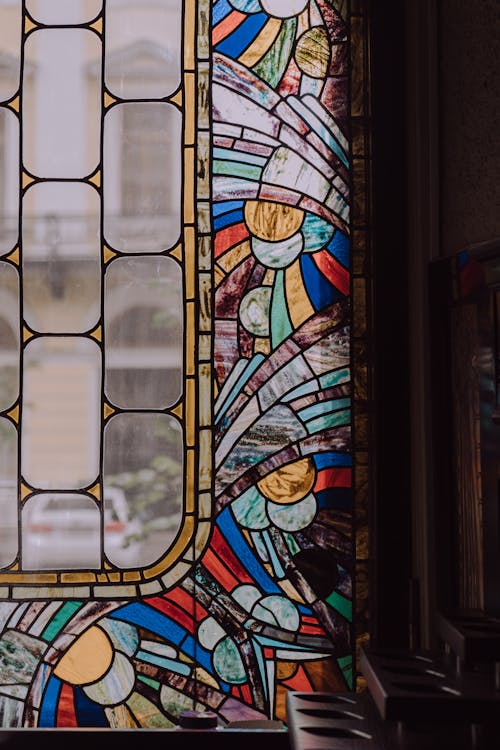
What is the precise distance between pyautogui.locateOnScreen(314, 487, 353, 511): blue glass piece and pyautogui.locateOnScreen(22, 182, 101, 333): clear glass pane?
0.66 metres

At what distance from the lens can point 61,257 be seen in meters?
2.19

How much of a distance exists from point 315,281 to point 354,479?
0.47 m

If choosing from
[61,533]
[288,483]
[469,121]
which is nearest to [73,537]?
[61,533]

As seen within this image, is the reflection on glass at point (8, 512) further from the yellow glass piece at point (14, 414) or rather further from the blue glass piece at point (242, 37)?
the blue glass piece at point (242, 37)

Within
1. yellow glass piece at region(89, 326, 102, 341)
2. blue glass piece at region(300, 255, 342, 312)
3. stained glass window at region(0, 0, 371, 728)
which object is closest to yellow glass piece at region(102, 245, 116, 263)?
stained glass window at region(0, 0, 371, 728)

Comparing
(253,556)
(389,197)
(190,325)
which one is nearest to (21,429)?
(190,325)

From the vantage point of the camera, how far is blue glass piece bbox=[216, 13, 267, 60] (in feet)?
7.34

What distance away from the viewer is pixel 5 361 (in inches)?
85.4

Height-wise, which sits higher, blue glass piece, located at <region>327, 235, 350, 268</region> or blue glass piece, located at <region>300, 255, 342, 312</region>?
blue glass piece, located at <region>327, 235, 350, 268</region>

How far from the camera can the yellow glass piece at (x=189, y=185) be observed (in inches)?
86.6

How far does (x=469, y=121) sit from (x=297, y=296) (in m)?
0.54

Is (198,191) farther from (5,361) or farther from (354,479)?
(354,479)

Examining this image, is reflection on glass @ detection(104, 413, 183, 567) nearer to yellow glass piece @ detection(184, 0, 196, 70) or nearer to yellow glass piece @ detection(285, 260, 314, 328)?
yellow glass piece @ detection(285, 260, 314, 328)

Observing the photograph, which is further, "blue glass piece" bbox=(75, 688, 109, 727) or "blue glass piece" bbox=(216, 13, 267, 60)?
"blue glass piece" bbox=(216, 13, 267, 60)
